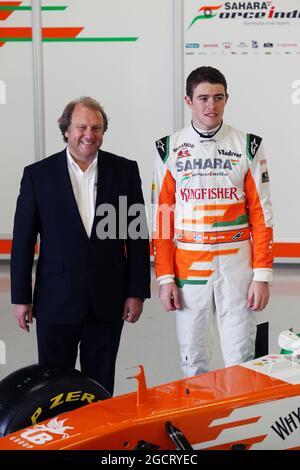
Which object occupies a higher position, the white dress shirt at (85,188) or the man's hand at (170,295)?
the white dress shirt at (85,188)

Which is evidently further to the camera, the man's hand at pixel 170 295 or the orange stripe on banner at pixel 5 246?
the orange stripe on banner at pixel 5 246

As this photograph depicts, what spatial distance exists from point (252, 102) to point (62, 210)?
395 cm

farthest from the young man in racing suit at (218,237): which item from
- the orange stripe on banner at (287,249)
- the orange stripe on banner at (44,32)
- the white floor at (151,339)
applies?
the orange stripe on banner at (44,32)

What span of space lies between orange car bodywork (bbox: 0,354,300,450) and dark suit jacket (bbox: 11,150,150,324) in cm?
68

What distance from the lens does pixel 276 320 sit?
16.9 ft

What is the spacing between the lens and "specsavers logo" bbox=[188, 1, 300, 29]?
6359 millimetres

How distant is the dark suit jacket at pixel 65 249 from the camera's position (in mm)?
2852

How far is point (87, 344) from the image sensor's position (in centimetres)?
295

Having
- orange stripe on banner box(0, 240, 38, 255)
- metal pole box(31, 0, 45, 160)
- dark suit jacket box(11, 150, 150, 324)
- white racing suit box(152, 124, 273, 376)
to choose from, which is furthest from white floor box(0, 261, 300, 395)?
metal pole box(31, 0, 45, 160)

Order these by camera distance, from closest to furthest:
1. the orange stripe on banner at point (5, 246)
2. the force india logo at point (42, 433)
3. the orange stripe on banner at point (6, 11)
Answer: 1. the force india logo at point (42, 433)
2. the orange stripe on banner at point (6, 11)
3. the orange stripe on banner at point (5, 246)

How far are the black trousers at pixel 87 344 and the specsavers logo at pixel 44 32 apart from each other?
4.13 m

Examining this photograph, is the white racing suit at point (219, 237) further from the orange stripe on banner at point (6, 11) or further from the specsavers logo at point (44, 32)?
the orange stripe on banner at point (6, 11)
